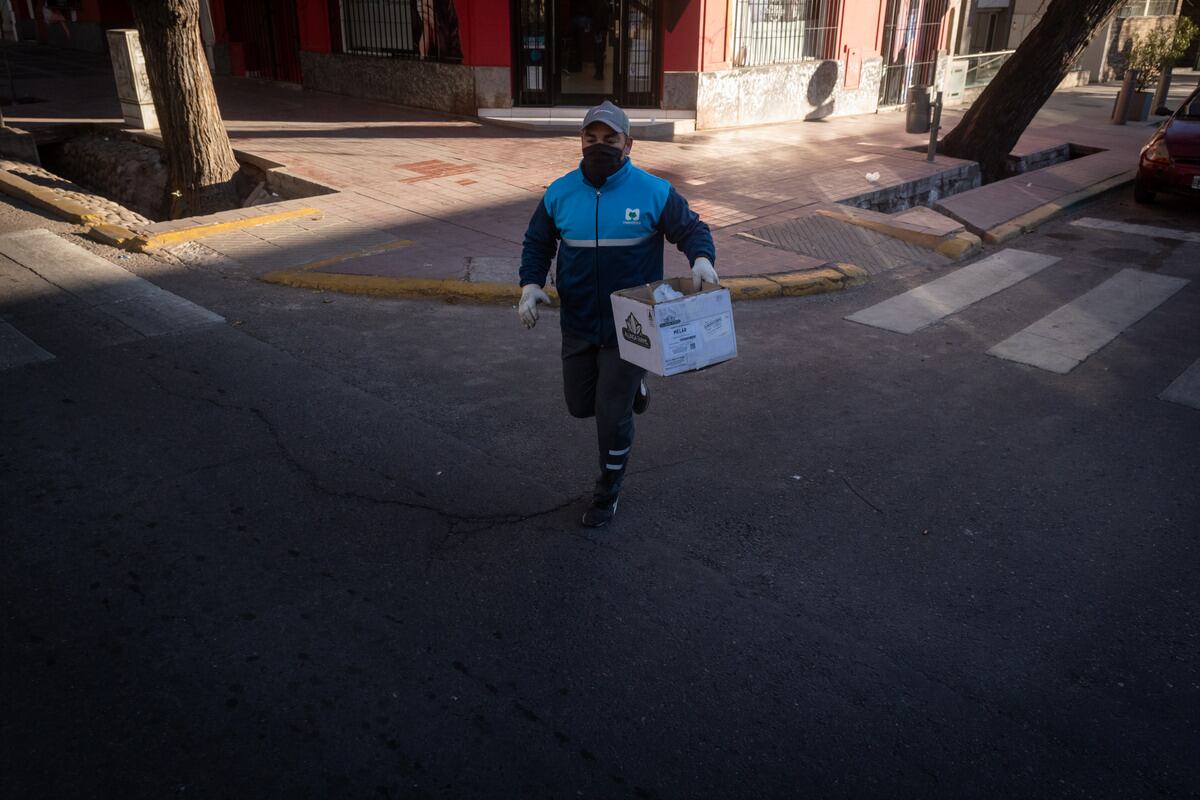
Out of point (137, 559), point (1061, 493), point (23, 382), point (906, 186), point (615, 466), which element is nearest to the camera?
point (137, 559)

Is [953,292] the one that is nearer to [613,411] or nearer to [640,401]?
[640,401]

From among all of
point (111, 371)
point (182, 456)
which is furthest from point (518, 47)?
point (182, 456)

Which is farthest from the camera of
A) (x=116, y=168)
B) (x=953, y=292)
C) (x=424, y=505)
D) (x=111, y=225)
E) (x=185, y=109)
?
(x=116, y=168)

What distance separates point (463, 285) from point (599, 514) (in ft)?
12.6

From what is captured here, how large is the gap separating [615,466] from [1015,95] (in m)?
11.9

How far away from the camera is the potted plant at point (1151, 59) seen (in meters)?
19.1

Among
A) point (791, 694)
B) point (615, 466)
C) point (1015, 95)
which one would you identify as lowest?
point (791, 694)

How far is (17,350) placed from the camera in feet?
20.7

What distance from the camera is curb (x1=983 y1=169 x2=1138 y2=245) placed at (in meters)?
10.3

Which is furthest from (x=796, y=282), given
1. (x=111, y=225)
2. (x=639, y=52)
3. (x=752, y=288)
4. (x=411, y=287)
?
(x=639, y=52)

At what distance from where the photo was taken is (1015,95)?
1341cm

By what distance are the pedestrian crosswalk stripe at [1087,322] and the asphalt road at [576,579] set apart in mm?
302

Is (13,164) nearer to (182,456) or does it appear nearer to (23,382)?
(23,382)

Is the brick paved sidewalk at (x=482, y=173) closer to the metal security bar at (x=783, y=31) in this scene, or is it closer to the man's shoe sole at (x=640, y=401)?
the metal security bar at (x=783, y=31)
